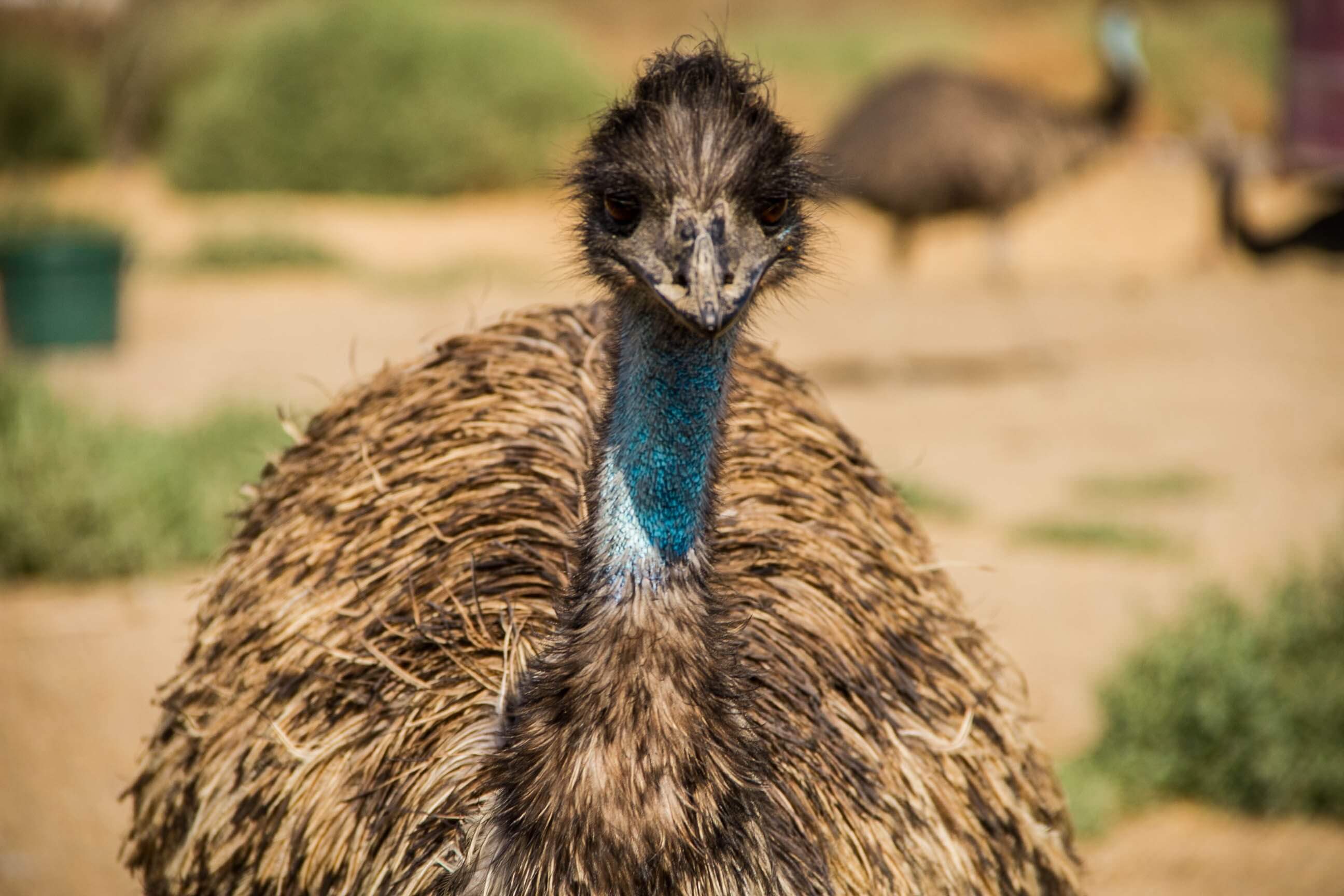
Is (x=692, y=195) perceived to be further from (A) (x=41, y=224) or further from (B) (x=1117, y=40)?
(B) (x=1117, y=40)

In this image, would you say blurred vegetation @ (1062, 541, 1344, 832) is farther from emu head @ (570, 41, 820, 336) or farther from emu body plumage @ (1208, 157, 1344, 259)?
emu body plumage @ (1208, 157, 1344, 259)

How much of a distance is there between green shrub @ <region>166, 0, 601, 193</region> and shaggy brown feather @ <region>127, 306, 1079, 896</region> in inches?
643

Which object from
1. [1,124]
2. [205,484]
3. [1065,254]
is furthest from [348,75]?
[205,484]

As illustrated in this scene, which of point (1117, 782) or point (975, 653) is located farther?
point (1117, 782)

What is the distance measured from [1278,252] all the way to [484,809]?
47.2 feet

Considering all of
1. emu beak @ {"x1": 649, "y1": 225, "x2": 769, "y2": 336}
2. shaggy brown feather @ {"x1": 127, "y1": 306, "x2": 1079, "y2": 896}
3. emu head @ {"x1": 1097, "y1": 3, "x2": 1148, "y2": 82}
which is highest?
emu head @ {"x1": 1097, "y1": 3, "x2": 1148, "y2": 82}

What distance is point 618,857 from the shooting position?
206 centimetres

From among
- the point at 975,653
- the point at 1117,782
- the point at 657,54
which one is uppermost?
the point at 657,54

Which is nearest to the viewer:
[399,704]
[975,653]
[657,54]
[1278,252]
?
[657,54]

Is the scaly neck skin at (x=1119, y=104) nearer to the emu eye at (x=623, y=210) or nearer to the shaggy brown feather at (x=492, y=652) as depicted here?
the shaggy brown feather at (x=492, y=652)

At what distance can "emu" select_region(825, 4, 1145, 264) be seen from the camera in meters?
12.6

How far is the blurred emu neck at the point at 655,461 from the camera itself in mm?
2115

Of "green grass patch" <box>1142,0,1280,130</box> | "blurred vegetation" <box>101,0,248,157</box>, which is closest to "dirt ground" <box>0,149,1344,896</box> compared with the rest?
"blurred vegetation" <box>101,0,248,157</box>

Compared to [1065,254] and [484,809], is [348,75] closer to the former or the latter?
[1065,254]
